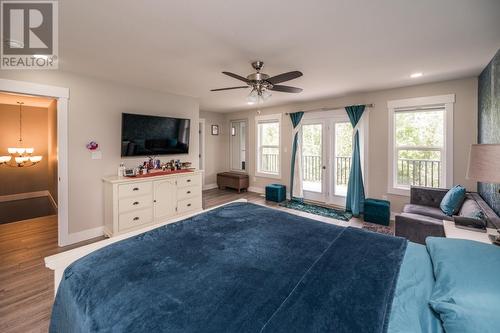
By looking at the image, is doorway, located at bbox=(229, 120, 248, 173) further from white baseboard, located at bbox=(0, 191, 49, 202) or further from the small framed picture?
white baseboard, located at bbox=(0, 191, 49, 202)

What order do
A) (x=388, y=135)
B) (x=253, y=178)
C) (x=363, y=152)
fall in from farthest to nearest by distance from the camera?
1. (x=253, y=178)
2. (x=363, y=152)
3. (x=388, y=135)

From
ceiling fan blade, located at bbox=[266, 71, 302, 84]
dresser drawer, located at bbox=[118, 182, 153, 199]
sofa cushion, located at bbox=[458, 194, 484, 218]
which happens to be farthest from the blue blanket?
dresser drawer, located at bbox=[118, 182, 153, 199]

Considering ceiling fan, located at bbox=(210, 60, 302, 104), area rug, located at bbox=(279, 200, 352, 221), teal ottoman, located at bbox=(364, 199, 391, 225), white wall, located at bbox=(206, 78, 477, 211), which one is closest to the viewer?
ceiling fan, located at bbox=(210, 60, 302, 104)

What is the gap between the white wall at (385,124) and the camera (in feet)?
11.6

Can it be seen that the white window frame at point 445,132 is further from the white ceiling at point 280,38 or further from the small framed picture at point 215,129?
the small framed picture at point 215,129

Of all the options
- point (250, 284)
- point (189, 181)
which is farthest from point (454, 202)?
point (189, 181)

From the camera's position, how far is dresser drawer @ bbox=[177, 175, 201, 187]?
4143 millimetres

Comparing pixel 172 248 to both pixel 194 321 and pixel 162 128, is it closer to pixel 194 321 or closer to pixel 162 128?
pixel 194 321

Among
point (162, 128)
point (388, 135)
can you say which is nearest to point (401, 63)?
point (388, 135)

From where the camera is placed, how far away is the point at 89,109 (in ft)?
11.4

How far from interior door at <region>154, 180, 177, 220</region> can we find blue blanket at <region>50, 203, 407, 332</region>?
6.88ft

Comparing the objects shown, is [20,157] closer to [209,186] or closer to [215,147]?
[209,186]

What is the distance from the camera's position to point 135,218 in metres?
3.52

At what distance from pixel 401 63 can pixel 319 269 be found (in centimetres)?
297
